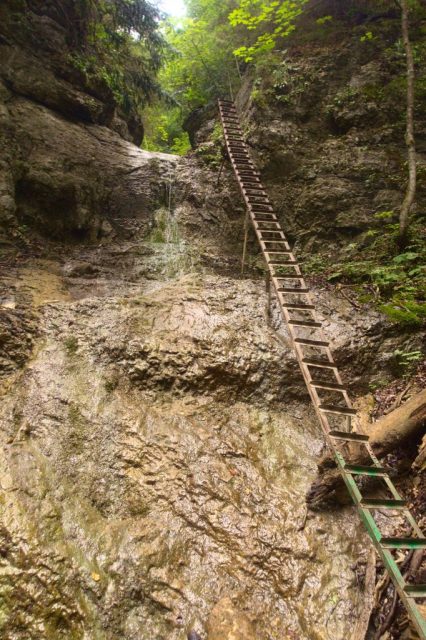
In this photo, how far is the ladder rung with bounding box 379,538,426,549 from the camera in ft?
9.57

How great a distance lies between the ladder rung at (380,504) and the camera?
10.7ft

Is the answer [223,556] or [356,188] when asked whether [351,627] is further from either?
[356,188]

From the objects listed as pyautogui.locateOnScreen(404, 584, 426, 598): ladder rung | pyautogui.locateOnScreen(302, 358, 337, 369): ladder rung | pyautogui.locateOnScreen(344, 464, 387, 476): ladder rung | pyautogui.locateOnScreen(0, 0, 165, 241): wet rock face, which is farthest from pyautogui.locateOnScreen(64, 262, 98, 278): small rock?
pyautogui.locateOnScreen(404, 584, 426, 598): ladder rung

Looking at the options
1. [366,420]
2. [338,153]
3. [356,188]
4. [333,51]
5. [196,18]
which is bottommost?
[366,420]

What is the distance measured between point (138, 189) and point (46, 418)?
7712 millimetres

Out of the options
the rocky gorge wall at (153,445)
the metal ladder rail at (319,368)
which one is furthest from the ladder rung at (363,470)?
the rocky gorge wall at (153,445)

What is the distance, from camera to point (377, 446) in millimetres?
4234

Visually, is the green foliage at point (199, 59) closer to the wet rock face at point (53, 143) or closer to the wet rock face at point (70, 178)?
the wet rock face at point (53, 143)

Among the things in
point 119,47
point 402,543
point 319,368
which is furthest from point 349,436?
point 119,47

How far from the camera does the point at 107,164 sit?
10.8 meters

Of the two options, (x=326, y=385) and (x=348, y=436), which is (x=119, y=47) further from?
(x=348, y=436)

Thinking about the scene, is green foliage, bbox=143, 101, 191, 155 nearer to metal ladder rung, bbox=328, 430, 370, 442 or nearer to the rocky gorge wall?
the rocky gorge wall

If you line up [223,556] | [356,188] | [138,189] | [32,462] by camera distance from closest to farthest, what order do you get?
[223,556]
[32,462]
[356,188]
[138,189]

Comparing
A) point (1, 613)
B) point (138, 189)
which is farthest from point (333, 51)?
point (1, 613)
